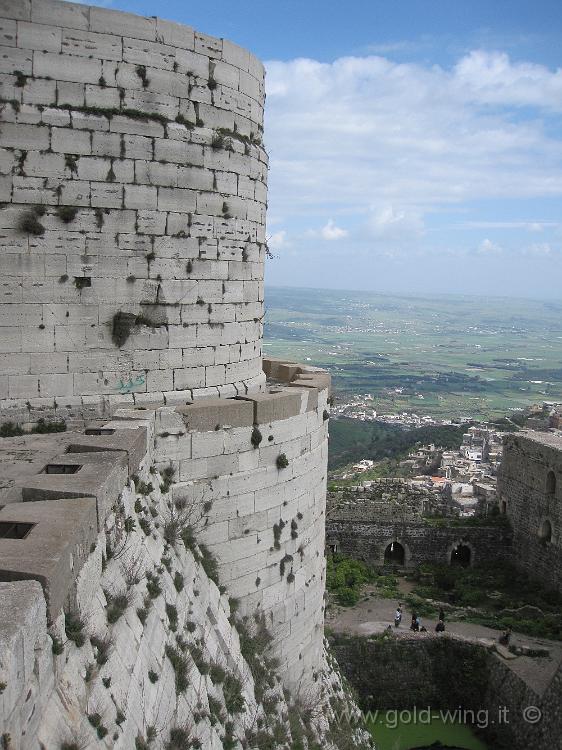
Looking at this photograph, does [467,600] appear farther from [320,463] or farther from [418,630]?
[320,463]

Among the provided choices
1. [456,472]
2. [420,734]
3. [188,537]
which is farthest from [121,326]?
[456,472]

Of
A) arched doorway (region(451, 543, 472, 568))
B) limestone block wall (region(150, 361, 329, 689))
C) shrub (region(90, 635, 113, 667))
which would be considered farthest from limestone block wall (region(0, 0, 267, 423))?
arched doorway (region(451, 543, 472, 568))

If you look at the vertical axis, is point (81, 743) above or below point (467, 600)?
above

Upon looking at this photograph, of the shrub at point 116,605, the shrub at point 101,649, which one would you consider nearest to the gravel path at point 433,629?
the shrub at point 116,605

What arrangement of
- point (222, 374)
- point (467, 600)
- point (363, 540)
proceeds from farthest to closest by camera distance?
point (363, 540), point (467, 600), point (222, 374)

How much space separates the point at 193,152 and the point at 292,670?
6.63 m

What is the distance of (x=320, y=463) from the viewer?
1013cm

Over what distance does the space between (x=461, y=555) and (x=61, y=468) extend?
2552 centimetres

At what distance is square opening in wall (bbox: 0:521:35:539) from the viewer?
477cm

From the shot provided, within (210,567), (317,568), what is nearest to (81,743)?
(210,567)

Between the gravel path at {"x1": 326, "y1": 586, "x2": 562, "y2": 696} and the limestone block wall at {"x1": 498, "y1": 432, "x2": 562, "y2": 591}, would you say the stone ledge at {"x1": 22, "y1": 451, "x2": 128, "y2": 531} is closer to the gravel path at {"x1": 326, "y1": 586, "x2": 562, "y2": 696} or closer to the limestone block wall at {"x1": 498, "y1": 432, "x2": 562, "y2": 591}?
the gravel path at {"x1": 326, "y1": 586, "x2": 562, "y2": 696}

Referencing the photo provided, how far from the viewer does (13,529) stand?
4809mm

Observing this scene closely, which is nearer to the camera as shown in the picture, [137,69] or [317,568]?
[137,69]

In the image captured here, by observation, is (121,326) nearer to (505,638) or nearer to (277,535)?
(277,535)
